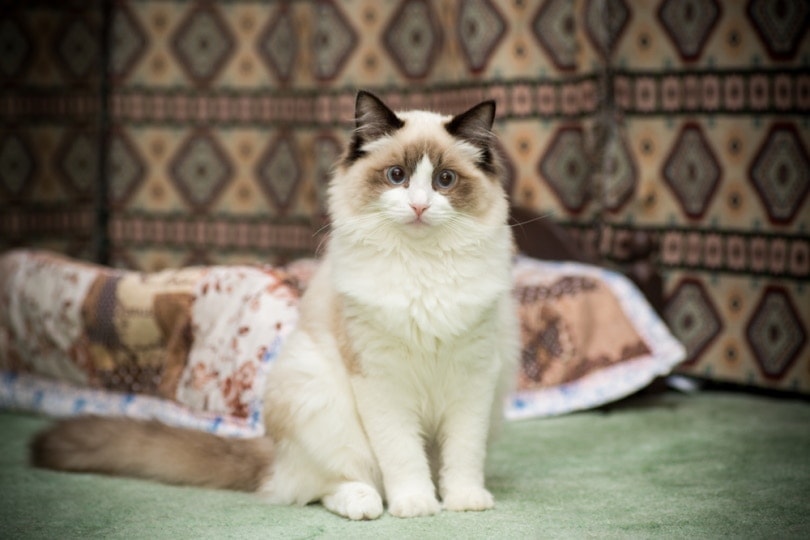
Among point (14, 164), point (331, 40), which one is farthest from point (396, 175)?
point (14, 164)

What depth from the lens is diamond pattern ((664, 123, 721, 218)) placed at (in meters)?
3.35

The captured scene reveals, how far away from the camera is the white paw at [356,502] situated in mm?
1793

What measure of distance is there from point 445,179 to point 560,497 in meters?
0.78

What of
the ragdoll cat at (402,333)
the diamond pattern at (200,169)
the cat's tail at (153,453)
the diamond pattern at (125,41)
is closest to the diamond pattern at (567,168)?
the diamond pattern at (200,169)

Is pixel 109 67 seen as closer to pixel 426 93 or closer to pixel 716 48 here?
pixel 426 93

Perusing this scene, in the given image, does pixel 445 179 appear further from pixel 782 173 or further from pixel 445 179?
pixel 782 173

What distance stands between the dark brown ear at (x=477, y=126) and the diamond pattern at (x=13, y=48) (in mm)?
3455

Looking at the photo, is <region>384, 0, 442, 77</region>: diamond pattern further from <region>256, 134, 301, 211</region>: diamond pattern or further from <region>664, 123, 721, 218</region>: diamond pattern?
<region>664, 123, 721, 218</region>: diamond pattern

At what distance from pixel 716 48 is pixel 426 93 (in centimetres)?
136

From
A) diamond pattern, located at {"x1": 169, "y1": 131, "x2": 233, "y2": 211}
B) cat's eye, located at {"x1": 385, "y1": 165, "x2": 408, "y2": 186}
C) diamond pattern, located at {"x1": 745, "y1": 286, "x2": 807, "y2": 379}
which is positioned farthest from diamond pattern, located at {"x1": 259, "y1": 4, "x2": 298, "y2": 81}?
cat's eye, located at {"x1": 385, "y1": 165, "x2": 408, "y2": 186}

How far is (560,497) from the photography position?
1993 mm

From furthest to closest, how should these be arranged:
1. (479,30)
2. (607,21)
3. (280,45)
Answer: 1. (280,45)
2. (479,30)
3. (607,21)

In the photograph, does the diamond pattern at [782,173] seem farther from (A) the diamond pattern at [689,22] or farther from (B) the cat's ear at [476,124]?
(B) the cat's ear at [476,124]

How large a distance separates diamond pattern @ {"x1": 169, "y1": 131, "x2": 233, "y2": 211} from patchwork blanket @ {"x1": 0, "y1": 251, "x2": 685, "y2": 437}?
143 centimetres
